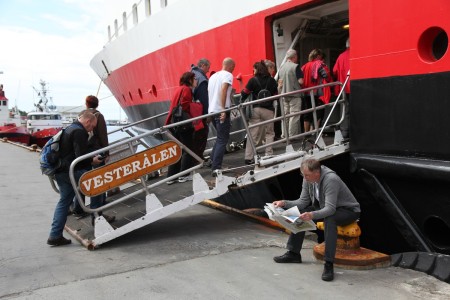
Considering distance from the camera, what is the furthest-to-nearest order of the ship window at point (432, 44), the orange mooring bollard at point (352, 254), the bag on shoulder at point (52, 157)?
the bag on shoulder at point (52, 157) → the ship window at point (432, 44) → the orange mooring bollard at point (352, 254)

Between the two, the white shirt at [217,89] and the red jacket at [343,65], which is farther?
the red jacket at [343,65]

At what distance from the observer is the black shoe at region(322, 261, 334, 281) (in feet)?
12.5

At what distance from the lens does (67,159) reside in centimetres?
475

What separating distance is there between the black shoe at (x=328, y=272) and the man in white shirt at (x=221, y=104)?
A: 199 centimetres

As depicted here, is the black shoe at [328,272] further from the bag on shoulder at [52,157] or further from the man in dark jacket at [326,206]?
the bag on shoulder at [52,157]

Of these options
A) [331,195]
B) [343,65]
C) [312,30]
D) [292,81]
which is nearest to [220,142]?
[292,81]

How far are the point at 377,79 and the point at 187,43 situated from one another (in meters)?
5.19

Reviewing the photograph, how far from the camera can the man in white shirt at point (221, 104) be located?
5.49 meters

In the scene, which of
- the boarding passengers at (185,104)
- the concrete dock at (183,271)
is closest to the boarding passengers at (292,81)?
the boarding passengers at (185,104)

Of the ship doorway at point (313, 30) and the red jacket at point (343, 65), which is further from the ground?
the ship doorway at point (313, 30)

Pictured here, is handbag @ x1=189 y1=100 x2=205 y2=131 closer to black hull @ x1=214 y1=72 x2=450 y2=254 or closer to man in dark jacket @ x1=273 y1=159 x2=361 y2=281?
black hull @ x1=214 y1=72 x2=450 y2=254

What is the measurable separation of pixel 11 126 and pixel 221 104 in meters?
35.4

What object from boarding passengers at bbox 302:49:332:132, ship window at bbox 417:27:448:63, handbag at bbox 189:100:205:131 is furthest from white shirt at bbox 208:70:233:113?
ship window at bbox 417:27:448:63

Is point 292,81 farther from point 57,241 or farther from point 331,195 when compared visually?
point 57,241
